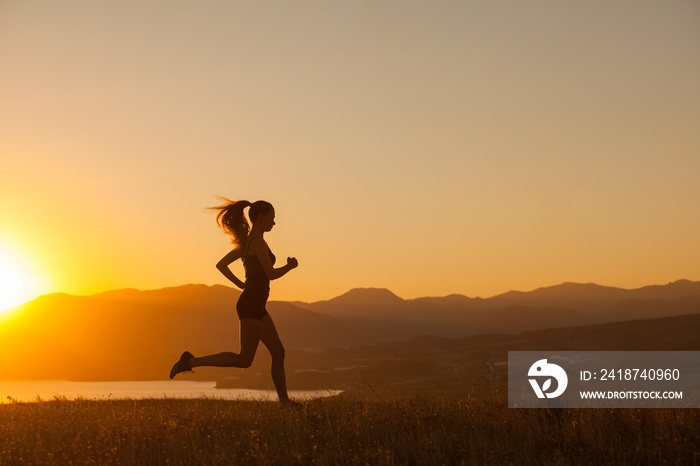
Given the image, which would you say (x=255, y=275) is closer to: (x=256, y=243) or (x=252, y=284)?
(x=252, y=284)

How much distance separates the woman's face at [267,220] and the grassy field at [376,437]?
7.44 ft

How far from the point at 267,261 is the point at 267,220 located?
62 cm

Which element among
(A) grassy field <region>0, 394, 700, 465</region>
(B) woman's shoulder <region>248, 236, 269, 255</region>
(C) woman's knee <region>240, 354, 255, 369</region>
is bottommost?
(A) grassy field <region>0, 394, 700, 465</region>

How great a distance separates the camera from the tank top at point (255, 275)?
8.09 metres

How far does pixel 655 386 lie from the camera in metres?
8.61

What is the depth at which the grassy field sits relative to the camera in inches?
214

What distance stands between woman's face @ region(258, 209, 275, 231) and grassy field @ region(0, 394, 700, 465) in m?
2.27

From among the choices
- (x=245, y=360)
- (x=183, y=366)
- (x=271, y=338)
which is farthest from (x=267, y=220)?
(x=183, y=366)

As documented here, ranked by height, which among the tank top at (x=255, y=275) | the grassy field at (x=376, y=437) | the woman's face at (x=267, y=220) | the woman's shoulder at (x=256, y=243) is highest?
the woman's face at (x=267, y=220)

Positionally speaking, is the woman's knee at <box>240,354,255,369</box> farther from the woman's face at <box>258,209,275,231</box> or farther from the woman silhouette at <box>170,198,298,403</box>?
the woman's face at <box>258,209,275,231</box>

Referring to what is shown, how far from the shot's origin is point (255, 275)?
Answer: 8125 mm

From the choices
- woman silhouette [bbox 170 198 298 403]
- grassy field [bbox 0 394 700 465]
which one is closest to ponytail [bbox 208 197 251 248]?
woman silhouette [bbox 170 198 298 403]

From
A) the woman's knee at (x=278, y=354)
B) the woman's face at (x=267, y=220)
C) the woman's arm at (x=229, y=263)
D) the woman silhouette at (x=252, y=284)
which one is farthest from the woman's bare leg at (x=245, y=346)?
the woman's face at (x=267, y=220)

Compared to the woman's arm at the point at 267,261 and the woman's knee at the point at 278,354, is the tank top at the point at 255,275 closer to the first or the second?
the woman's arm at the point at 267,261
